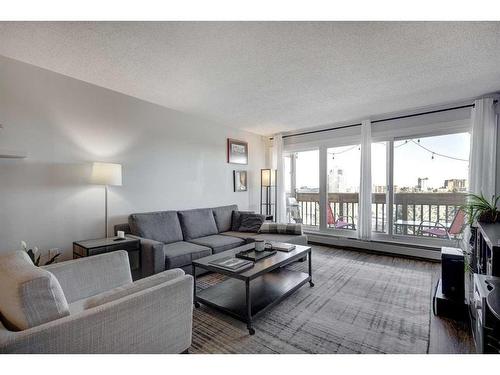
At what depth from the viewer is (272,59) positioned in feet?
7.32

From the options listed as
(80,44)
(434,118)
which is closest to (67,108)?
(80,44)

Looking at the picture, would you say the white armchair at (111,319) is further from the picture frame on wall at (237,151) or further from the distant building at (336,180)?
the distant building at (336,180)

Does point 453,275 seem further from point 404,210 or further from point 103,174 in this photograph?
point 103,174

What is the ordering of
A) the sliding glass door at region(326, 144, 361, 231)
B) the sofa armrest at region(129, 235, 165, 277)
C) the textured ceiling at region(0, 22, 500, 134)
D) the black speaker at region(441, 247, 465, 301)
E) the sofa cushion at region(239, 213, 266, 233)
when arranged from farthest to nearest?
the sliding glass door at region(326, 144, 361, 231) → the sofa cushion at region(239, 213, 266, 233) → the sofa armrest at region(129, 235, 165, 277) → the black speaker at region(441, 247, 465, 301) → the textured ceiling at region(0, 22, 500, 134)

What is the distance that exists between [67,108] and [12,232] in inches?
54.2

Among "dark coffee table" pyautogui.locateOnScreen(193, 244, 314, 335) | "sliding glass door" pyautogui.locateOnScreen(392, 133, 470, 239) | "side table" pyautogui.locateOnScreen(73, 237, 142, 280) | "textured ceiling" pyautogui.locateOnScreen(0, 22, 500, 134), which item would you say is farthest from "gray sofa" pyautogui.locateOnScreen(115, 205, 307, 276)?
"sliding glass door" pyautogui.locateOnScreen(392, 133, 470, 239)

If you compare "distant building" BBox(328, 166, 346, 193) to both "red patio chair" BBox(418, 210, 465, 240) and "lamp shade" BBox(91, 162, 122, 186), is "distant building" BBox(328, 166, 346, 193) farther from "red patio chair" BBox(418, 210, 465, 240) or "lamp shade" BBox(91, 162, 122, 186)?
"lamp shade" BBox(91, 162, 122, 186)

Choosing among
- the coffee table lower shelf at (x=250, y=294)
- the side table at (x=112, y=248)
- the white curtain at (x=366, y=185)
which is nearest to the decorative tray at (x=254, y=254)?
the coffee table lower shelf at (x=250, y=294)

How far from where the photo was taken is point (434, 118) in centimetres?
366

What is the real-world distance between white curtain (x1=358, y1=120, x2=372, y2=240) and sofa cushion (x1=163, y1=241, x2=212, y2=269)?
8.90 feet

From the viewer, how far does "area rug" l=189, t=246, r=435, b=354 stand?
1.71 m

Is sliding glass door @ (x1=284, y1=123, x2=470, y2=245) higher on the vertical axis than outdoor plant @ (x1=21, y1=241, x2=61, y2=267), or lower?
higher

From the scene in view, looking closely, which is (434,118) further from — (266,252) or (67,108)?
(67,108)
